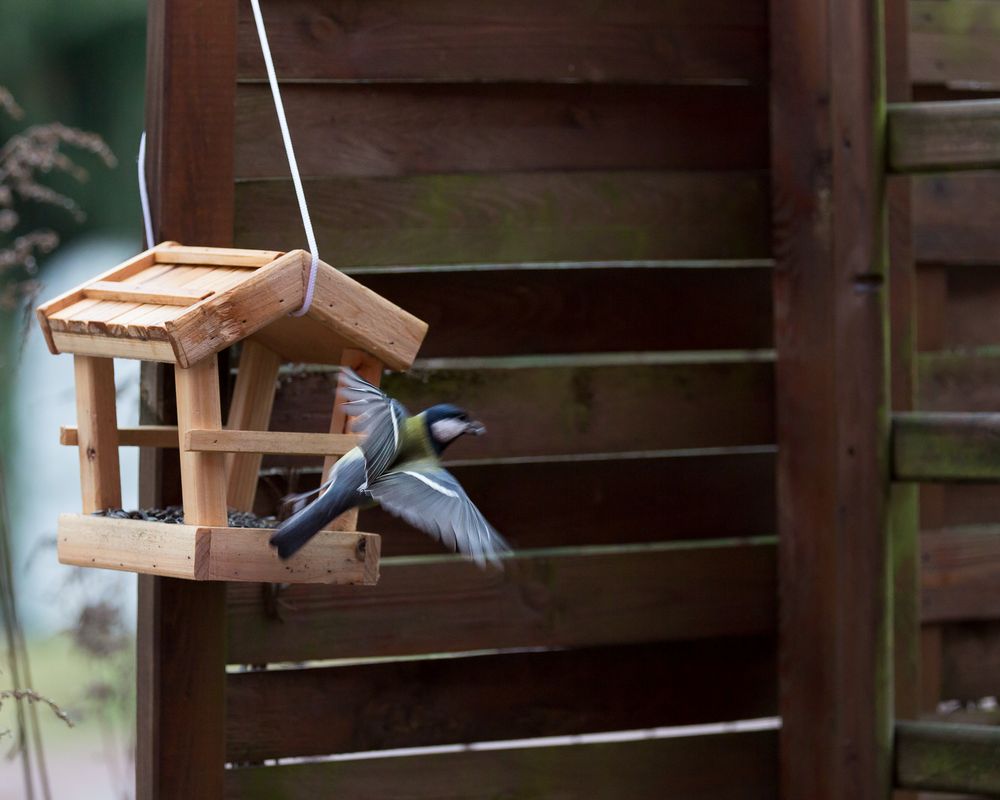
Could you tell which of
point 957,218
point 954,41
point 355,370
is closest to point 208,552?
point 355,370

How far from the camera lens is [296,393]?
222cm

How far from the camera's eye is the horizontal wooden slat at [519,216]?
2.22 meters

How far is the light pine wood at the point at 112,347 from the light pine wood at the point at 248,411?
28 cm

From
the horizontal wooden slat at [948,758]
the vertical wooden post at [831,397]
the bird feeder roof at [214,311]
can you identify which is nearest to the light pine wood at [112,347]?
the bird feeder roof at [214,311]

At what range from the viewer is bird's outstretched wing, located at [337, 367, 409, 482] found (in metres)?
1.59

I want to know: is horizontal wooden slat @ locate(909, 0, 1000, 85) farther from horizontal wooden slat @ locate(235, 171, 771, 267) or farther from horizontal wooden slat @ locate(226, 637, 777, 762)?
horizontal wooden slat @ locate(226, 637, 777, 762)

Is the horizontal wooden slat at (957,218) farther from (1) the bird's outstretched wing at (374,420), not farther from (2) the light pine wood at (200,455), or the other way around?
(2) the light pine wood at (200,455)

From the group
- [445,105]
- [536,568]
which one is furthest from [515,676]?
[445,105]

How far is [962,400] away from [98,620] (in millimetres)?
1958

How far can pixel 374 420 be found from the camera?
1597 mm

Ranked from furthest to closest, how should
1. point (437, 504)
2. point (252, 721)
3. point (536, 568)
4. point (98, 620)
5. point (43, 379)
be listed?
point (43, 379), point (98, 620), point (536, 568), point (252, 721), point (437, 504)

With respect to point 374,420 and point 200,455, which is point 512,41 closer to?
point 374,420

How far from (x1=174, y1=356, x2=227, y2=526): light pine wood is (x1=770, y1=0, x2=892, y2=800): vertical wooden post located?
3.61ft

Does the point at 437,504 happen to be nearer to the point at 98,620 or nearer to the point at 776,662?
the point at 776,662
